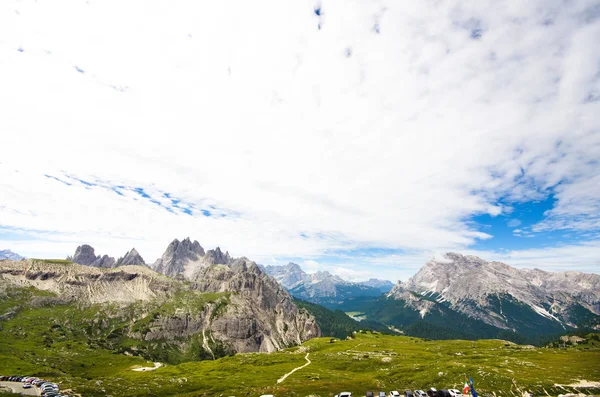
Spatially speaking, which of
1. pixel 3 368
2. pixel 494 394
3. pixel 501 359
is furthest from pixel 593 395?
pixel 3 368

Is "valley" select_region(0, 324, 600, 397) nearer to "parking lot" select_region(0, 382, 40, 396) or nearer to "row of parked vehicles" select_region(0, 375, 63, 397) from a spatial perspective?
"row of parked vehicles" select_region(0, 375, 63, 397)

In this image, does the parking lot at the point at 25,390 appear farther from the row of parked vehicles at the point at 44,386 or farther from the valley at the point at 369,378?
the valley at the point at 369,378

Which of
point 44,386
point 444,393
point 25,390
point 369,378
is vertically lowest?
point 25,390

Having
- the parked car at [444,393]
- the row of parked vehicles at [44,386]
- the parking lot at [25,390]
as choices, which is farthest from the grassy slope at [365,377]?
the parked car at [444,393]

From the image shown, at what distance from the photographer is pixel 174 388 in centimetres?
11169

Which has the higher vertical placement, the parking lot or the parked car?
the parked car

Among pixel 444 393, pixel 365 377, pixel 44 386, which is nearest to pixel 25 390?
pixel 44 386

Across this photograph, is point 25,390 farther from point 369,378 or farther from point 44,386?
point 369,378

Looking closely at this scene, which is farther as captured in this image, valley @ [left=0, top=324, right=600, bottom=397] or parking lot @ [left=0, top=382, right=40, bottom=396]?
valley @ [left=0, top=324, right=600, bottom=397]

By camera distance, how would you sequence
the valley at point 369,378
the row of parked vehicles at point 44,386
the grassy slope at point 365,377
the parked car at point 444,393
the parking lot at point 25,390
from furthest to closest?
the grassy slope at point 365,377 → the valley at point 369,378 → the parking lot at point 25,390 → the row of parked vehicles at point 44,386 → the parked car at point 444,393

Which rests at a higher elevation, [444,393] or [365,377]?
[444,393]

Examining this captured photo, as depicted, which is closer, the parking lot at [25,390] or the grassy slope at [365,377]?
the parking lot at [25,390]

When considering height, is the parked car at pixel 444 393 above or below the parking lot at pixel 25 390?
above

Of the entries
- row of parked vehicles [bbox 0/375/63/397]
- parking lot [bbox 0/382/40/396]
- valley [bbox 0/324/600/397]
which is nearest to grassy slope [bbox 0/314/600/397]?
valley [bbox 0/324/600/397]
